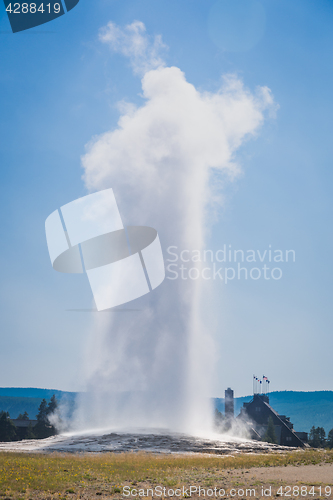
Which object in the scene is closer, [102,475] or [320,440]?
[102,475]

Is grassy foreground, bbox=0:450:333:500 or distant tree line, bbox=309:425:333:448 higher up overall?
grassy foreground, bbox=0:450:333:500

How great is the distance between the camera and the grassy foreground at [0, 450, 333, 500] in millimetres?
15336

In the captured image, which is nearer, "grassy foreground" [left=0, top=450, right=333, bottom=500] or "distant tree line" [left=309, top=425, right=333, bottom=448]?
"grassy foreground" [left=0, top=450, right=333, bottom=500]

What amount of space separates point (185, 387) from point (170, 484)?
35.8 meters

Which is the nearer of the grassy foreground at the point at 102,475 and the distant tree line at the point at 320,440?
the grassy foreground at the point at 102,475

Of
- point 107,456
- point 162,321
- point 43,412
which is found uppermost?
point 162,321

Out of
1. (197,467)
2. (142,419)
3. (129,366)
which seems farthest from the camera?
(129,366)

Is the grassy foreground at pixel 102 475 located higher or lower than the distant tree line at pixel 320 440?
higher

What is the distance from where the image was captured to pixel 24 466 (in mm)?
20734

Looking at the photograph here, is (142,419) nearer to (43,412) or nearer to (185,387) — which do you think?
(185,387)

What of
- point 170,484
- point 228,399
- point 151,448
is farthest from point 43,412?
point 170,484

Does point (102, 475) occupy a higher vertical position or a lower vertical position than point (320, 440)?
higher

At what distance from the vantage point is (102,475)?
765 inches

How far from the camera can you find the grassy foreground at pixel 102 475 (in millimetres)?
15336
